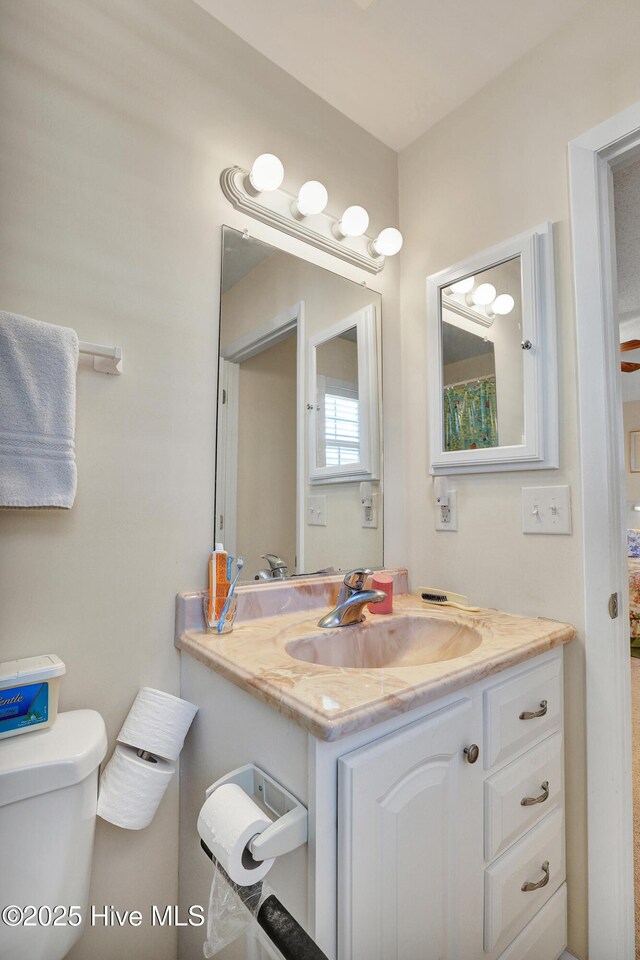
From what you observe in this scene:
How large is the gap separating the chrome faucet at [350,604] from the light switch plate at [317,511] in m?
0.22

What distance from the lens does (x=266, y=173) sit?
46.8 inches

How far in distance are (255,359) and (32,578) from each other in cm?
74

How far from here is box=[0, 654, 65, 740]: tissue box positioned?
0.76 metres

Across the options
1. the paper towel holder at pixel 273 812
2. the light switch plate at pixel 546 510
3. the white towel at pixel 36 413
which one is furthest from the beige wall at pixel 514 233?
the white towel at pixel 36 413

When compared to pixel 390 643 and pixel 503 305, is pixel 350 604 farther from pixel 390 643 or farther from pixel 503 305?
pixel 503 305

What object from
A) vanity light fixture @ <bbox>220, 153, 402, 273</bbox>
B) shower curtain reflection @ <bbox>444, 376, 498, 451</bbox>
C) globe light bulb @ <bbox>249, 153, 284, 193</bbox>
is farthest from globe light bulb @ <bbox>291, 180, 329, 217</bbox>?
shower curtain reflection @ <bbox>444, 376, 498, 451</bbox>

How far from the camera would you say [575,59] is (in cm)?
119

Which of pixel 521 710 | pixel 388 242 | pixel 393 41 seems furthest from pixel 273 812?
pixel 393 41

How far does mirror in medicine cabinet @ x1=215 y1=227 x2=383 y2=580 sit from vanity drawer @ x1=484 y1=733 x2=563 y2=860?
657mm

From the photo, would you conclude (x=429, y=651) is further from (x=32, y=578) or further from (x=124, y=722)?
(x=32, y=578)

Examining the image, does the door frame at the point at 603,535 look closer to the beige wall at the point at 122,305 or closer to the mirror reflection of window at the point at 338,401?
the mirror reflection of window at the point at 338,401

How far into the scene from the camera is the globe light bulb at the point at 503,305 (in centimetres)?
128

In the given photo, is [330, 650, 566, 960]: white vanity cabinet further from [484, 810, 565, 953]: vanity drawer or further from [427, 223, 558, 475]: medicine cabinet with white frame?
[427, 223, 558, 475]: medicine cabinet with white frame

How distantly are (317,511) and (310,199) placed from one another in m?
0.89
